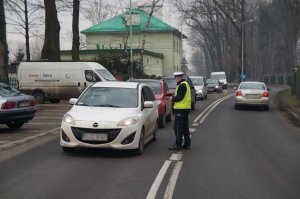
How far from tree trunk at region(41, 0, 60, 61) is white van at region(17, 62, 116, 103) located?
2205mm

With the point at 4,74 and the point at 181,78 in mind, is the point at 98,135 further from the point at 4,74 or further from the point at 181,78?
the point at 4,74

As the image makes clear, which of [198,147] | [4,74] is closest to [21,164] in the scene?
[198,147]

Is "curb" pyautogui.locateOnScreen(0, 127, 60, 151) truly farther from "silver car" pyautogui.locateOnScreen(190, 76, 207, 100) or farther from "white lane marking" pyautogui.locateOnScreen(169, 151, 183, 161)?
"silver car" pyautogui.locateOnScreen(190, 76, 207, 100)

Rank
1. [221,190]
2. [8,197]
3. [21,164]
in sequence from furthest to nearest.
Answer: [21,164], [221,190], [8,197]

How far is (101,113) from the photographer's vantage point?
10.2 metres

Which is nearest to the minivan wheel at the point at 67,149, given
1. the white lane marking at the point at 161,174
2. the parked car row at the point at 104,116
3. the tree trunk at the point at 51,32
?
the parked car row at the point at 104,116

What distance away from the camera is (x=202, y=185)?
25.2ft

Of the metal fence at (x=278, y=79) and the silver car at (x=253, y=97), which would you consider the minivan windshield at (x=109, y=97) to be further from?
the metal fence at (x=278, y=79)

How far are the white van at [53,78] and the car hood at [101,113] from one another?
1768 cm

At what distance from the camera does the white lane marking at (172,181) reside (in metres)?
7.05

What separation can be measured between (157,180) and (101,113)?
2.65 metres

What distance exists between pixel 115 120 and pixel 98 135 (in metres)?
0.44

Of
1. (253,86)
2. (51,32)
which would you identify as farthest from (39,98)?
(253,86)

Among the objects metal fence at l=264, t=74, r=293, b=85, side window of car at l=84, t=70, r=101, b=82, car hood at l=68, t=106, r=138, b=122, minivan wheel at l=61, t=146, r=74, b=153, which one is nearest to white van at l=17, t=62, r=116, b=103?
side window of car at l=84, t=70, r=101, b=82
